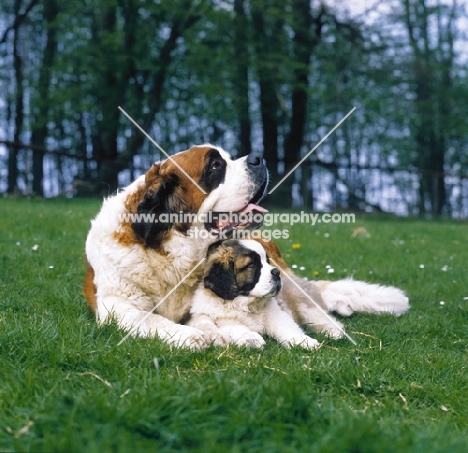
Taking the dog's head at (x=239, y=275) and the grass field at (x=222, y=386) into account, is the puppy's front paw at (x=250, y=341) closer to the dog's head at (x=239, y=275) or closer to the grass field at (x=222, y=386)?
the grass field at (x=222, y=386)

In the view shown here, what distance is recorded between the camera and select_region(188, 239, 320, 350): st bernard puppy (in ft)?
12.8

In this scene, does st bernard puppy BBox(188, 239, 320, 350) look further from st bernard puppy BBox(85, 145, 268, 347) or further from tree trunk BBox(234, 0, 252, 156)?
tree trunk BBox(234, 0, 252, 156)

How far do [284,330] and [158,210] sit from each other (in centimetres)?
114

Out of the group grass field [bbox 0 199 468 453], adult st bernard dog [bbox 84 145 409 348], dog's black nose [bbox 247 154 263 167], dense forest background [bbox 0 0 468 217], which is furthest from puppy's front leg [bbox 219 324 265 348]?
dense forest background [bbox 0 0 468 217]

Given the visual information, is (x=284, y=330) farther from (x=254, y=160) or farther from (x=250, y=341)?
(x=254, y=160)

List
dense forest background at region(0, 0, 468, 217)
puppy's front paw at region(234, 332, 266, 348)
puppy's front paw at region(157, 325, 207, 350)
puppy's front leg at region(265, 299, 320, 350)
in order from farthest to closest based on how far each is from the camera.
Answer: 1. dense forest background at region(0, 0, 468, 217)
2. puppy's front leg at region(265, 299, 320, 350)
3. puppy's front paw at region(234, 332, 266, 348)
4. puppy's front paw at region(157, 325, 207, 350)

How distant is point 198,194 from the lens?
3.99 metres

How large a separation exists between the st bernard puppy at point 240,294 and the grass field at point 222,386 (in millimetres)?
379

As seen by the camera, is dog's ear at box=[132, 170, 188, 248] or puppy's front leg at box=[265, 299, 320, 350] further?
dog's ear at box=[132, 170, 188, 248]

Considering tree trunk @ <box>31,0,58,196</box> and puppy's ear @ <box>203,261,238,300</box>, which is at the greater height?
tree trunk @ <box>31,0,58,196</box>

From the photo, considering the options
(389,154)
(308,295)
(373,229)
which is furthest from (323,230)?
(389,154)

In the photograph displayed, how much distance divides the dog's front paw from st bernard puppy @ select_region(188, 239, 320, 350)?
131mm

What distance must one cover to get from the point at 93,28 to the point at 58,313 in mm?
17230

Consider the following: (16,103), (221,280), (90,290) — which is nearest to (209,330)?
(221,280)
